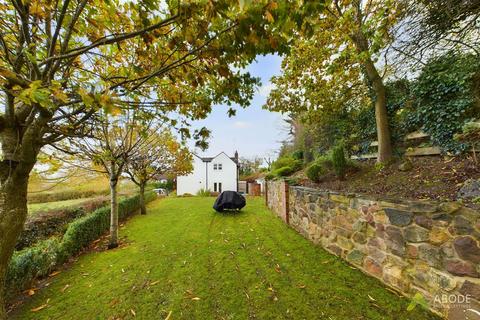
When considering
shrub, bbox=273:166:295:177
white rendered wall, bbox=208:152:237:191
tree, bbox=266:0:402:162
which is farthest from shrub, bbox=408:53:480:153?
white rendered wall, bbox=208:152:237:191

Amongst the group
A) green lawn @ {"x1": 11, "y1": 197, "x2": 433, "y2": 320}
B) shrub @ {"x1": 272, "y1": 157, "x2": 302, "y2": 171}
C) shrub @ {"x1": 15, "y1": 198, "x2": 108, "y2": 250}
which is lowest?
green lawn @ {"x1": 11, "y1": 197, "x2": 433, "y2": 320}

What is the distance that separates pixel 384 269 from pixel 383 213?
90 centimetres

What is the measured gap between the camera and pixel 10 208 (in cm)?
198

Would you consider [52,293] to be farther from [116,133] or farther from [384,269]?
[384,269]

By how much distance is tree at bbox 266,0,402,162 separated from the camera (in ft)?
15.4

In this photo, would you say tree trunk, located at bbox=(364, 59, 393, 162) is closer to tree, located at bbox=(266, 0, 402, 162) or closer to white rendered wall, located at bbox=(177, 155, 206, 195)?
tree, located at bbox=(266, 0, 402, 162)

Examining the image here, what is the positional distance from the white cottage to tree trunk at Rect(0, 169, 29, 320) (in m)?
24.5

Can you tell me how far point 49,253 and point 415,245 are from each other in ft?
23.2

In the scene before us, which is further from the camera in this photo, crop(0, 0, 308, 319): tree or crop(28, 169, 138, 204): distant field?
crop(28, 169, 138, 204): distant field

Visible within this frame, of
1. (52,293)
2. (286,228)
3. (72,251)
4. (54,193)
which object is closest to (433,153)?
(286,228)

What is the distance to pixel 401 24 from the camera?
14.5ft

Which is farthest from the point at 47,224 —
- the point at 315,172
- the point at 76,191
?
the point at 315,172

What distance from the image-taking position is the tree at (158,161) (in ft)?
30.2

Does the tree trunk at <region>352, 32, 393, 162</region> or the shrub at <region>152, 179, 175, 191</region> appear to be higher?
the tree trunk at <region>352, 32, 393, 162</region>
